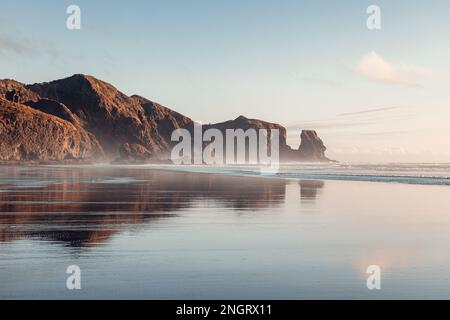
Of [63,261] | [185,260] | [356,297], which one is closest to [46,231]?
[63,261]

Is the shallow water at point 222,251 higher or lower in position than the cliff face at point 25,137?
lower

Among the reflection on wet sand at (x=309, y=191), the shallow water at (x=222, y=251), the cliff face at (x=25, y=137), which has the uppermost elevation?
the cliff face at (x=25, y=137)

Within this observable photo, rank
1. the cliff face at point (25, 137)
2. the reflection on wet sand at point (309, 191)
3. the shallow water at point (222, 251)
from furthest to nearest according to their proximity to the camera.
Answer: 1. the cliff face at point (25, 137)
2. the reflection on wet sand at point (309, 191)
3. the shallow water at point (222, 251)

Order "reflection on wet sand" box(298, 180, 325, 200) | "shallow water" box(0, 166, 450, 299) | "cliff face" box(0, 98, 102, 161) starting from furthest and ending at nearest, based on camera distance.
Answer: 1. "cliff face" box(0, 98, 102, 161)
2. "reflection on wet sand" box(298, 180, 325, 200)
3. "shallow water" box(0, 166, 450, 299)

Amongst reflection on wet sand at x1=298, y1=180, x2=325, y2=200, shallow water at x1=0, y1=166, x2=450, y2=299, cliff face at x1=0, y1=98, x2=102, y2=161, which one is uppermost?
cliff face at x1=0, y1=98, x2=102, y2=161

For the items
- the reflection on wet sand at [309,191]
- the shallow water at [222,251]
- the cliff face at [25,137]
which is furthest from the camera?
the cliff face at [25,137]

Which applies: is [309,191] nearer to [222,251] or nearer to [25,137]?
[222,251]

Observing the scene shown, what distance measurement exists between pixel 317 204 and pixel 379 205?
263 cm

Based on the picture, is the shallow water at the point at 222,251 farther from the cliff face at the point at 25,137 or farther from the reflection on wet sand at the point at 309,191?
the cliff face at the point at 25,137

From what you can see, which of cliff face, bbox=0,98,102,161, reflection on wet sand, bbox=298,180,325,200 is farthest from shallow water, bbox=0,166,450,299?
cliff face, bbox=0,98,102,161

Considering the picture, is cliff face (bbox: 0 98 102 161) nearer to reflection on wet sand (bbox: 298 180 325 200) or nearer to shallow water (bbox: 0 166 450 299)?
reflection on wet sand (bbox: 298 180 325 200)

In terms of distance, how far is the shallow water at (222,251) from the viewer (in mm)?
7840

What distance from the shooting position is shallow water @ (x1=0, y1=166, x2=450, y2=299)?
7840 millimetres

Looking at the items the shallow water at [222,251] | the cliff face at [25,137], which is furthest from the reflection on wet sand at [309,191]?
the cliff face at [25,137]
